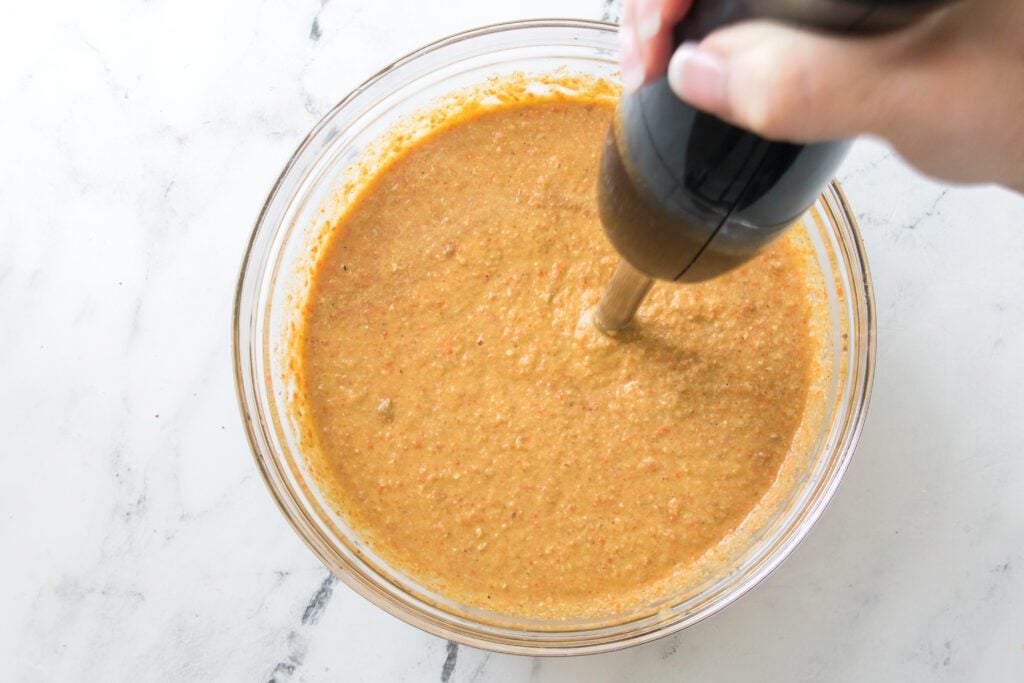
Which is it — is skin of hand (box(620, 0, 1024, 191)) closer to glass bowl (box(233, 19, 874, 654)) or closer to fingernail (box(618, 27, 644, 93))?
fingernail (box(618, 27, 644, 93))

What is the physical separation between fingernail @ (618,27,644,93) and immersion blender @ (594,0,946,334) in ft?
0.05

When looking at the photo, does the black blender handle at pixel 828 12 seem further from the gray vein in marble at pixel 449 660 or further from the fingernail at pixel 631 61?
the gray vein in marble at pixel 449 660

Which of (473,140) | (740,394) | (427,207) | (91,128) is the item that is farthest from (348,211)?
(740,394)

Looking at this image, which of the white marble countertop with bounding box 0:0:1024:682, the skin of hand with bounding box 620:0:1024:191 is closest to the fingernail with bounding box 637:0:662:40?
the skin of hand with bounding box 620:0:1024:191

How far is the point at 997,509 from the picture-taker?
5.64ft

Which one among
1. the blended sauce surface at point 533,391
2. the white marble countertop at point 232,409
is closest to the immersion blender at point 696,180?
the blended sauce surface at point 533,391

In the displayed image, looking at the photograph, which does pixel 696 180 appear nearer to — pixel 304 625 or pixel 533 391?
pixel 533 391

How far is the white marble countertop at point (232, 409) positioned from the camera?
5.58 feet

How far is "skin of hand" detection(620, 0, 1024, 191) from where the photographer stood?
0.73 metres

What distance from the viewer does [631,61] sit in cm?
95

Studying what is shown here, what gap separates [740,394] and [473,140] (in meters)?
0.71

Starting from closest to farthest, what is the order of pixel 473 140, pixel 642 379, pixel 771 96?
pixel 771 96 < pixel 642 379 < pixel 473 140

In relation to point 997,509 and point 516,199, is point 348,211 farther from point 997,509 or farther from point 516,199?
point 997,509

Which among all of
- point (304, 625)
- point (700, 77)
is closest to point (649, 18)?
point (700, 77)
